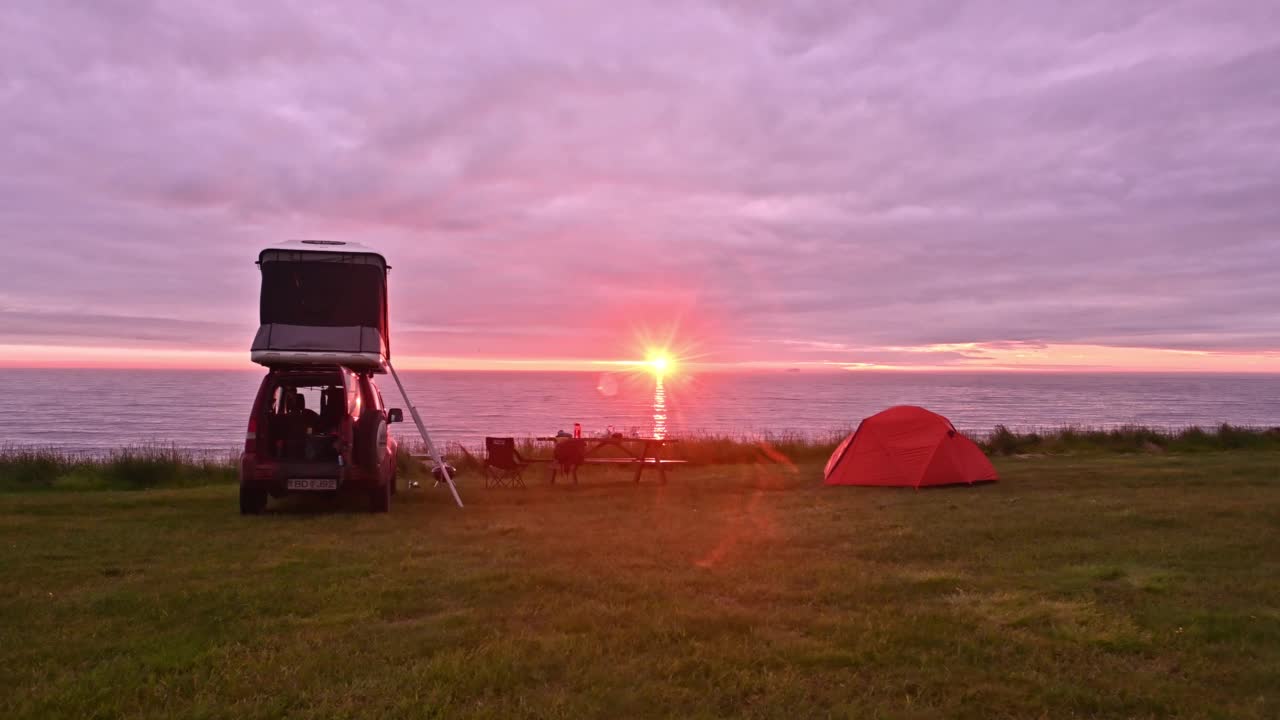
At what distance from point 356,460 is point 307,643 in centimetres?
674

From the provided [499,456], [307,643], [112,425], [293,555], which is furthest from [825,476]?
[112,425]

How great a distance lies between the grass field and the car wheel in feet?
1.08

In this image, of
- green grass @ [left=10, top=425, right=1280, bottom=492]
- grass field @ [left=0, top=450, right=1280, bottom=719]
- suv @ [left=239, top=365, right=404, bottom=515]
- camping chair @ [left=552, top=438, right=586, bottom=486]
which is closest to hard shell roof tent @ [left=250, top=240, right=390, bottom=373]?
suv @ [left=239, top=365, right=404, bottom=515]

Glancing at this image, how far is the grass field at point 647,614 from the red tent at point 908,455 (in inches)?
156

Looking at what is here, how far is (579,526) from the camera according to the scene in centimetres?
1084

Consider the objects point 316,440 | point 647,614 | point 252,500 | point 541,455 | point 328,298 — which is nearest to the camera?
point 647,614

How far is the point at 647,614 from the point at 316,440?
7716 mm

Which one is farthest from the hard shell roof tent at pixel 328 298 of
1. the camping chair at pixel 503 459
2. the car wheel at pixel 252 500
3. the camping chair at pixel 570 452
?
the camping chair at pixel 570 452

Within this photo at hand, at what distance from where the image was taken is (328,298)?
41.3 ft

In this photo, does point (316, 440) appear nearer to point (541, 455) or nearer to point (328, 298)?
point (328, 298)

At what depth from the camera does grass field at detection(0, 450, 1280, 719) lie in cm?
469

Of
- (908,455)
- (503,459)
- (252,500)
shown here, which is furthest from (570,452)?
(908,455)

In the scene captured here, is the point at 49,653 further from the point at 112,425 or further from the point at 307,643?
the point at 112,425

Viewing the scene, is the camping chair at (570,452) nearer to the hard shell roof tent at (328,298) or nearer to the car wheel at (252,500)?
the hard shell roof tent at (328,298)
